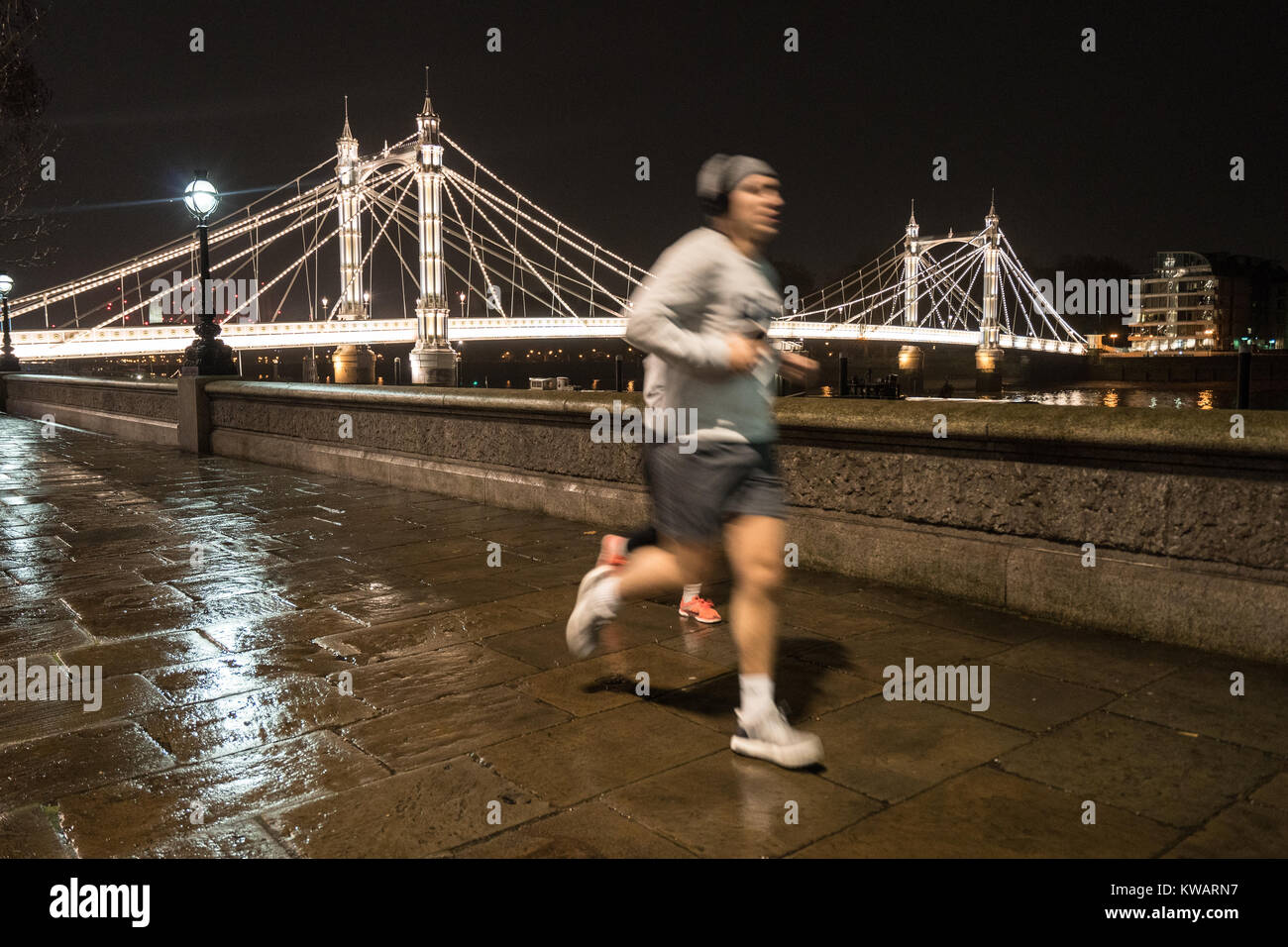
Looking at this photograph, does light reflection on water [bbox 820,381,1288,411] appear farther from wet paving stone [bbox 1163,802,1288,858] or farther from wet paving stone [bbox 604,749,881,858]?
wet paving stone [bbox 604,749,881,858]

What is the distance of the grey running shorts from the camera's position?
2.60m

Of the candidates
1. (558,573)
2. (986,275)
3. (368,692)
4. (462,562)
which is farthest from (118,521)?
(986,275)

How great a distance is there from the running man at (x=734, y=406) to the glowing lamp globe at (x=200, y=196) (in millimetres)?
10534

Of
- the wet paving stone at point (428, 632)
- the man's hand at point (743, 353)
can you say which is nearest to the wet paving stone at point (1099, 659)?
the man's hand at point (743, 353)

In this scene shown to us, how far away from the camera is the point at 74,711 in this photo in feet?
10.3

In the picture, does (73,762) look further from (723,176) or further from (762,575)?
(723,176)

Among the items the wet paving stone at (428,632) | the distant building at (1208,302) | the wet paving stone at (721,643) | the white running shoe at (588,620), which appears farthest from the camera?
the distant building at (1208,302)

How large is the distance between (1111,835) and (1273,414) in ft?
6.58

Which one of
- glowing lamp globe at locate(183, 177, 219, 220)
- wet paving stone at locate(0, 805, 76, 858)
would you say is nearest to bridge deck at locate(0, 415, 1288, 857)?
wet paving stone at locate(0, 805, 76, 858)

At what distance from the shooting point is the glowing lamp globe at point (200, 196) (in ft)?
38.0

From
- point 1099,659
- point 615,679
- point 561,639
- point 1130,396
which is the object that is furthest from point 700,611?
point 1130,396

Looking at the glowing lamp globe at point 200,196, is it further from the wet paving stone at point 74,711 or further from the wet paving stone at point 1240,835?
the wet paving stone at point 1240,835

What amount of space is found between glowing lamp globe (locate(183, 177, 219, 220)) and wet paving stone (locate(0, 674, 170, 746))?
9.57 m
